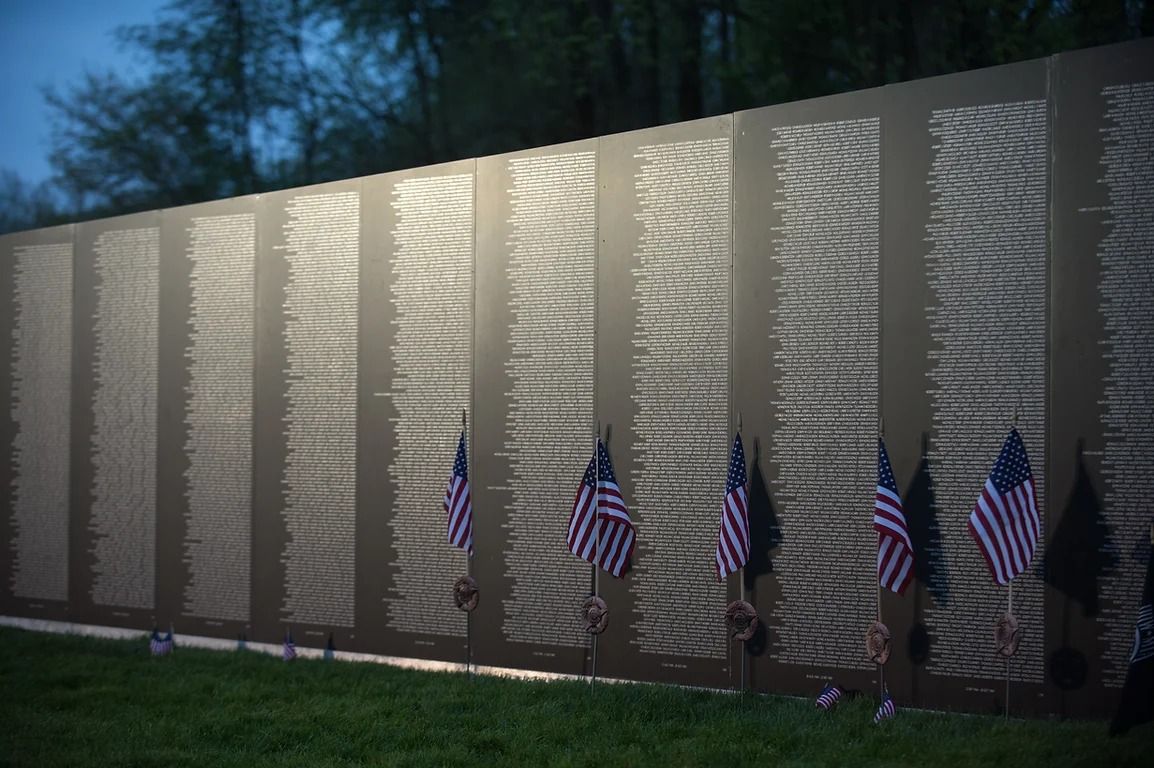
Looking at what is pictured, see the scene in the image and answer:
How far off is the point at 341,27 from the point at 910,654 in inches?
570

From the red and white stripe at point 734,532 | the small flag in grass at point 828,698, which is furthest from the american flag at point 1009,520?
the red and white stripe at point 734,532

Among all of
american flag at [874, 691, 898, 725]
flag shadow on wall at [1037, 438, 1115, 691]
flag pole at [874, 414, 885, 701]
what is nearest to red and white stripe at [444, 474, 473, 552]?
flag pole at [874, 414, 885, 701]

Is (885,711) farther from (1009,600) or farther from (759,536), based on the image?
(759,536)

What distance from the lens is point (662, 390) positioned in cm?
870

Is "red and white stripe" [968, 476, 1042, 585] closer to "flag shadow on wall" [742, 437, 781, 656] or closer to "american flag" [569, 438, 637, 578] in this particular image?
"flag shadow on wall" [742, 437, 781, 656]

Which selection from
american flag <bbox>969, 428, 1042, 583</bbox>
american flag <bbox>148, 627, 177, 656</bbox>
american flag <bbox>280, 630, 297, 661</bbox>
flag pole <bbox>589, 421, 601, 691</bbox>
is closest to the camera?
american flag <bbox>969, 428, 1042, 583</bbox>

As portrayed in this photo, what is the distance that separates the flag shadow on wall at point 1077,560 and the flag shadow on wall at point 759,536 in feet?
5.87

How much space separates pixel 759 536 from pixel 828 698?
1.20m

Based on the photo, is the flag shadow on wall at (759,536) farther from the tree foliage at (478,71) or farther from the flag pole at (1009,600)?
the tree foliage at (478,71)

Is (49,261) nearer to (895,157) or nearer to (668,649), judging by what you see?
(668,649)

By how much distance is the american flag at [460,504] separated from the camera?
29.4 ft

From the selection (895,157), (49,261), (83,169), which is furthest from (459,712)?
(83,169)

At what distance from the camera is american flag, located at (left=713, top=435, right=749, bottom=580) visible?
Result: 787 cm

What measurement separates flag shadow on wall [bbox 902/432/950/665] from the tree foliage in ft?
24.5
